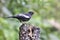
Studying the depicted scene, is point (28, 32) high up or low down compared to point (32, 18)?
up

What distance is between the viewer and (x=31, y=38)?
4.30 metres

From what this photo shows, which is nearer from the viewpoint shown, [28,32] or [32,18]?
[28,32]

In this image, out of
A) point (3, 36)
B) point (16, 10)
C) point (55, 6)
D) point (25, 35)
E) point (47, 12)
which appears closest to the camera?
point (25, 35)

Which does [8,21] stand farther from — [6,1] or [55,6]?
[55,6]

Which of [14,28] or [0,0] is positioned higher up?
[0,0]

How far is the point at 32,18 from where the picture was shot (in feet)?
21.4

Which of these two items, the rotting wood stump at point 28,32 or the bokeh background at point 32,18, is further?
the bokeh background at point 32,18

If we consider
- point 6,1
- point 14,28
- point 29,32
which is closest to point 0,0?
point 6,1

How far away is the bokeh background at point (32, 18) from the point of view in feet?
18.9

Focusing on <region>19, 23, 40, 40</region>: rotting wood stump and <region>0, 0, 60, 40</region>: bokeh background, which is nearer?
<region>19, 23, 40, 40</region>: rotting wood stump

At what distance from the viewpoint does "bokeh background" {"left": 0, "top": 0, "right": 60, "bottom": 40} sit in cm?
575

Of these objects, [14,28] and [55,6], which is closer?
[14,28]

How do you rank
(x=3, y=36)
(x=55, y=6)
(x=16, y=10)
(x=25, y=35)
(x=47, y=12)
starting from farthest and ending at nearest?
(x=55, y=6), (x=47, y=12), (x=16, y=10), (x=3, y=36), (x=25, y=35)

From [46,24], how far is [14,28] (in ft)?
3.61
